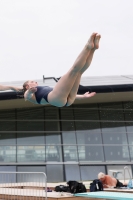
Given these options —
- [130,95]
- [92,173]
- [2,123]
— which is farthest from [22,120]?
[130,95]

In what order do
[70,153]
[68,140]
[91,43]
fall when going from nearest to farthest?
[91,43]
[70,153]
[68,140]

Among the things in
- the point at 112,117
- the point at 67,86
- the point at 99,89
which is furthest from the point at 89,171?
the point at 67,86

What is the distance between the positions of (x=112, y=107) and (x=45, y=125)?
500 cm

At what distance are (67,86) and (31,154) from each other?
16.4 m

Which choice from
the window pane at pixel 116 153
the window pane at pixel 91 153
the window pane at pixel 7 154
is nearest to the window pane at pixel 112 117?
the window pane at pixel 116 153

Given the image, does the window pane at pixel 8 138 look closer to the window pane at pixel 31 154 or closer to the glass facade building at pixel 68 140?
the glass facade building at pixel 68 140

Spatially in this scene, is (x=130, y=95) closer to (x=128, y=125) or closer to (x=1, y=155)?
(x=128, y=125)

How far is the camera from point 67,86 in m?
5.87

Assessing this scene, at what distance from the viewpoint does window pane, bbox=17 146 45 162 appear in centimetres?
2147

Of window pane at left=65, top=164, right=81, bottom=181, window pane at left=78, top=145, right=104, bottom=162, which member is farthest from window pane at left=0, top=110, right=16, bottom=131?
window pane at left=78, top=145, right=104, bottom=162

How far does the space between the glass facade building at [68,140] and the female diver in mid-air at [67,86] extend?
14.8 meters

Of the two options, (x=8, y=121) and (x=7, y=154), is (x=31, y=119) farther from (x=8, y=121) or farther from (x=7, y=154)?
(x=7, y=154)

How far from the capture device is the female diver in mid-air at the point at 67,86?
18.5ft

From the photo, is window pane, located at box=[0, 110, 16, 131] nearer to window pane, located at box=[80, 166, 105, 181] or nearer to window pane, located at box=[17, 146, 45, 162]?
window pane, located at box=[17, 146, 45, 162]
